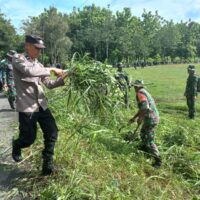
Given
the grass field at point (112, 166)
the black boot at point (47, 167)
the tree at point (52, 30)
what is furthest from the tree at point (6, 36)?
the black boot at point (47, 167)

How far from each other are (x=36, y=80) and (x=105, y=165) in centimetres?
158

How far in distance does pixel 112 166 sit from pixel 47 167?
1066mm

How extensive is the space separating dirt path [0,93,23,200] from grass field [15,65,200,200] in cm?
21

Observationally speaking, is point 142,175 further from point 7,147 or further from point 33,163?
point 7,147

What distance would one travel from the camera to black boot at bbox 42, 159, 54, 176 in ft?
17.0

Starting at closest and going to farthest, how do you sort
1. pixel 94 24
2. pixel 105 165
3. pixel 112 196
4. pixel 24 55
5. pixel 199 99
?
pixel 112 196
pixel 24 55
pixel 105 165
pixel 199 99
pixel 94 24

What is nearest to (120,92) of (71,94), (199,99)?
(71,94)

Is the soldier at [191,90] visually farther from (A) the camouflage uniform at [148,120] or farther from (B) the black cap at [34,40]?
(B) the black cap at [34,40]

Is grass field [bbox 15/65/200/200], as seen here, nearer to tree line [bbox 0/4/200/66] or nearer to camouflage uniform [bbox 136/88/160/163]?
camouflage uniform [bbox 136/88/160/163]

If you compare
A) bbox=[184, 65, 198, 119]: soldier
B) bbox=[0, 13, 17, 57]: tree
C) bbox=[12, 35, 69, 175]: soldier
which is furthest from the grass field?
bbox=[0, 13, 17, 57]: tree

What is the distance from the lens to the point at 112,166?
5812 millimetres

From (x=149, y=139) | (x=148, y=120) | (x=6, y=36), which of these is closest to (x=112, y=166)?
(x=149, y=139)

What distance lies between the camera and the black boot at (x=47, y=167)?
17.0 feet

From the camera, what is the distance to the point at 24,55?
513cm
